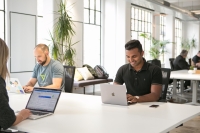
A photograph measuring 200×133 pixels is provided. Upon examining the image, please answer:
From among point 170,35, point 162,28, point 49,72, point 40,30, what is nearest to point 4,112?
point 49,72

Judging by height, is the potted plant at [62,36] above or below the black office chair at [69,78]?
above

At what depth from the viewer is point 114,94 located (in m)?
2.60

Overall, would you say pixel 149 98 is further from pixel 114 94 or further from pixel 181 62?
pixel 181 62

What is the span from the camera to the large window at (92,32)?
28.4 ft

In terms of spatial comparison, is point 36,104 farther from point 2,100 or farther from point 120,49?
point 120,49

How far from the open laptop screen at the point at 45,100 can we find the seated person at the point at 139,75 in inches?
37.7

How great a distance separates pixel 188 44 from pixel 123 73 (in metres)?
13.7

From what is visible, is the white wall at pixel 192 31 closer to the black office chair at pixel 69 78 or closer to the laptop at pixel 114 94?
the black office chair at pixel 69 78

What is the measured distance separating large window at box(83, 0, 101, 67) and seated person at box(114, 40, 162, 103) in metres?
5.45

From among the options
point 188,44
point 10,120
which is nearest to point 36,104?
point 10,120

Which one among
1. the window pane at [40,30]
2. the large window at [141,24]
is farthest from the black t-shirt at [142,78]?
the large window at [141,24]

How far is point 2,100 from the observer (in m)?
1.81

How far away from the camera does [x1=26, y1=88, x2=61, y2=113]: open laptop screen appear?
7.62ft

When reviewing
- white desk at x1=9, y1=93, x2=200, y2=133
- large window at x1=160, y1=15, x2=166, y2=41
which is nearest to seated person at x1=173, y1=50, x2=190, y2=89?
large window at x1=160, y1=15, x2=166, y2=41
